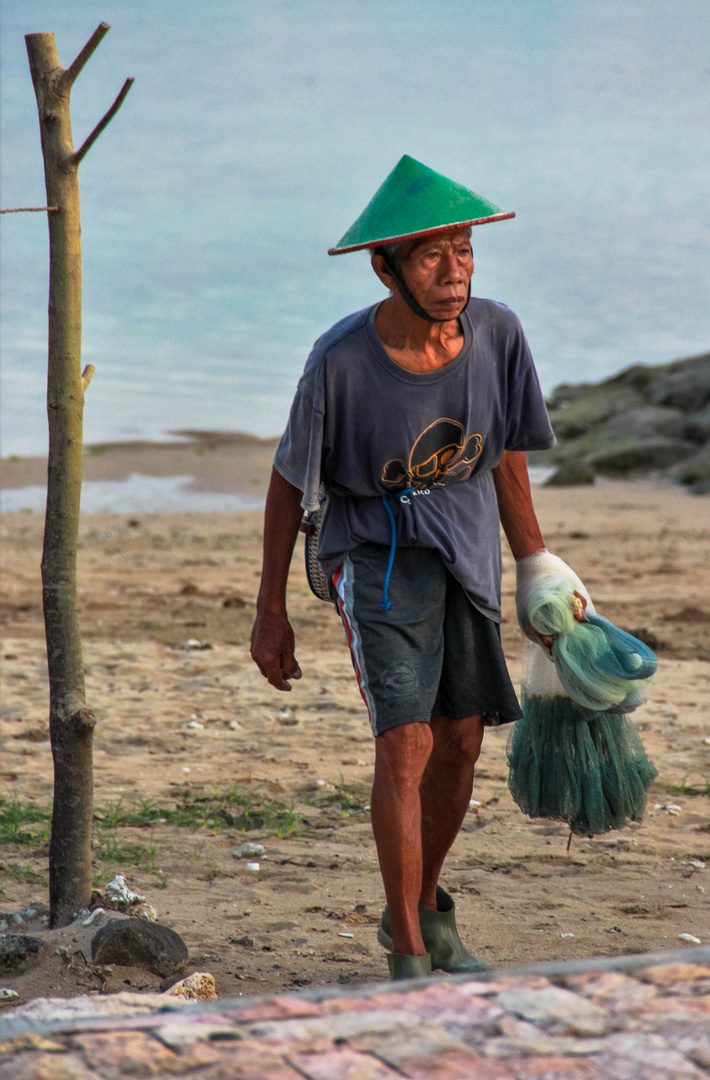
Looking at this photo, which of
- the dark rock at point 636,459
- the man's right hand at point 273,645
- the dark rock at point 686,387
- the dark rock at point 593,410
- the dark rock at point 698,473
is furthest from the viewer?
the dark rock at point 593,410

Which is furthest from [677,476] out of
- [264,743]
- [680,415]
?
[264,743]

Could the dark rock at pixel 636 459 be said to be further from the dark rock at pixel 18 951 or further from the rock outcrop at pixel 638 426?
the dark rock at pixel 18 951

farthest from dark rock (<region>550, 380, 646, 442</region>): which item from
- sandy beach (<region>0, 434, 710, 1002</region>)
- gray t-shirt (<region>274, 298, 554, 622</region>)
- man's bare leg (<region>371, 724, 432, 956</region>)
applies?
man's bare leg (<region>371, 724, 432, 956</region>)

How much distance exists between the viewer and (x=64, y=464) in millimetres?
3164

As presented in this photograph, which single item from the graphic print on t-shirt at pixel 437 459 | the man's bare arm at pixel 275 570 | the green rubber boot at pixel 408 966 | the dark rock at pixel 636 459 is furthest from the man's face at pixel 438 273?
the dark rock at pixel 636 459

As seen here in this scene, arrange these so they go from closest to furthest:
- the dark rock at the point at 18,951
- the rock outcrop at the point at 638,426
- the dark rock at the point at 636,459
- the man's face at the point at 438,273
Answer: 1. the man's face at the point at 438,273
2. the dark rock at the point at 18,951
3. the rock outcrop at the point at 638,426
4. the dark rock at the point at 636,459

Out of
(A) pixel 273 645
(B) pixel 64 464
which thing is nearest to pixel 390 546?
(A) pixel 273 645

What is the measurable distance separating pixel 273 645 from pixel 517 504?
85 cm

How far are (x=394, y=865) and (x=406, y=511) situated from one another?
91cm

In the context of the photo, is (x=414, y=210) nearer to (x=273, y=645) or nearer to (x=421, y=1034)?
(x=273, y=645)

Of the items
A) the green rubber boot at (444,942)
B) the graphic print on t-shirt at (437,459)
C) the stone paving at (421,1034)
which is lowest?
the green rubber boot at (444,942)

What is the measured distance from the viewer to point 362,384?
2.93 meters

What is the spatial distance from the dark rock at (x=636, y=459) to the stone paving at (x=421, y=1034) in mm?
21878

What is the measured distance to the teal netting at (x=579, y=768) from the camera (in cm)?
323
